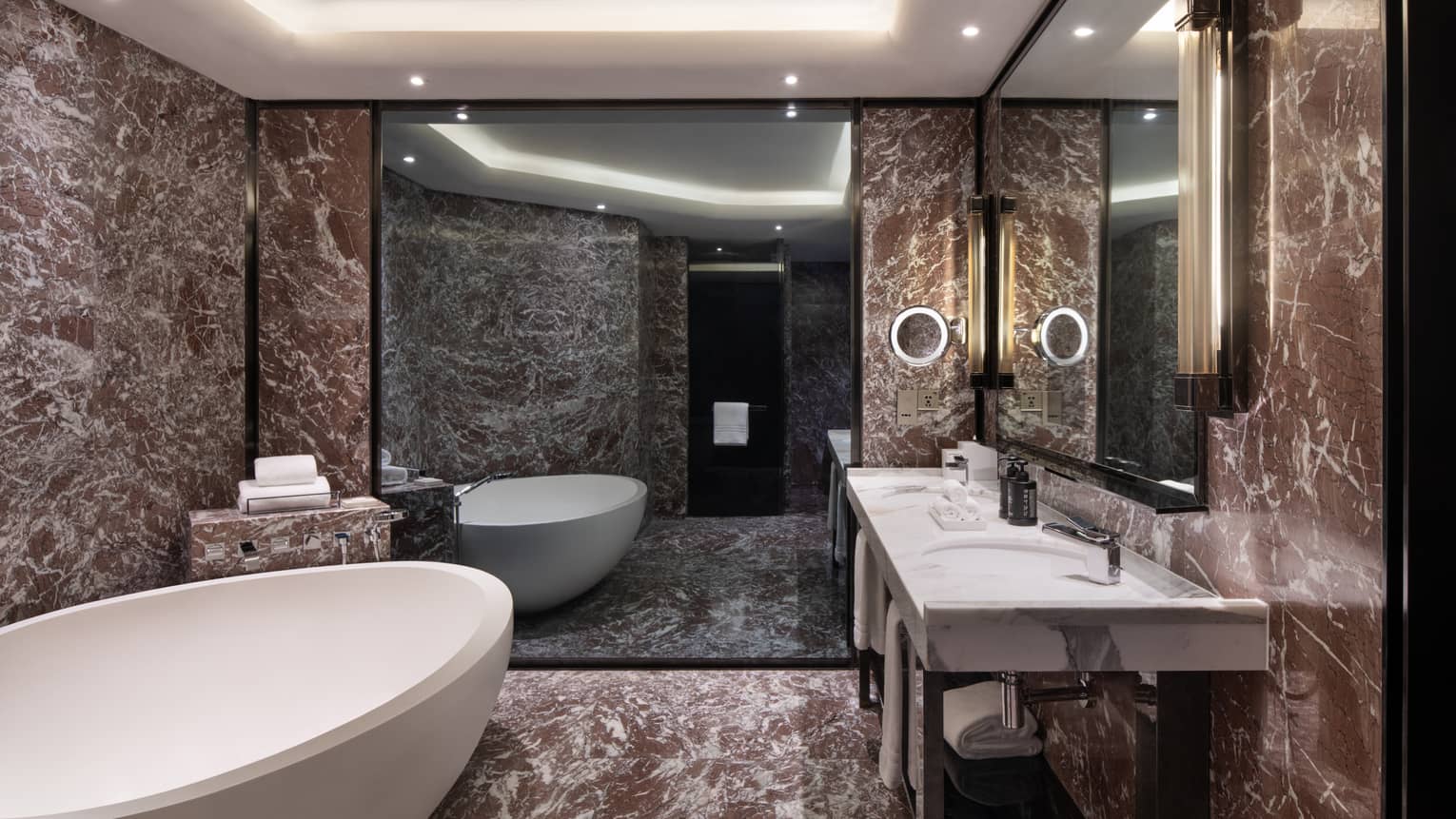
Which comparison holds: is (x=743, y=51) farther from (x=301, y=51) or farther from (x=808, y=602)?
(x=808, y=602)

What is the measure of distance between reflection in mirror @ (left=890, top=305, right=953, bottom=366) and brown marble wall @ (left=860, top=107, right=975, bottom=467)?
0.16 feet

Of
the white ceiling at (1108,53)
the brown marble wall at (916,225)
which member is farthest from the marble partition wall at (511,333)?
the white ceiling at (1108,53)

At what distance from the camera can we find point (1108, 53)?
159 centimetres

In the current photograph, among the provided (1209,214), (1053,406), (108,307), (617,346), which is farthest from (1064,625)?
(108,307)

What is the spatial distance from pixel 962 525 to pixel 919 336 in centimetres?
106

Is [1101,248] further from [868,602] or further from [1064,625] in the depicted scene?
[868,602]

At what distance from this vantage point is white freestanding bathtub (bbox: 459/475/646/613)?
279 cm

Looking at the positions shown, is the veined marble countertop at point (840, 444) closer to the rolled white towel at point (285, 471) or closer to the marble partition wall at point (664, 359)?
the marble partition wall at point (664, 359)

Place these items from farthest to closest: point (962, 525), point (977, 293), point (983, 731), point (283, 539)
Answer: point (977, 293), point (283, 539), point (962, 525), point (983, 731)

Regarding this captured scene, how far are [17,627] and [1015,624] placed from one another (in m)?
2.53

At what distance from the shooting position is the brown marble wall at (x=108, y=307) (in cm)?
190

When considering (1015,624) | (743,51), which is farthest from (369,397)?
(1015,624)

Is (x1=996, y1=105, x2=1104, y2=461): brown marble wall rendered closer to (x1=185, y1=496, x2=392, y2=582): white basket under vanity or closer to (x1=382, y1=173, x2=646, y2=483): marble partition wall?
(x1=382, y1=173, x2=646, y2=483): marble partition wall

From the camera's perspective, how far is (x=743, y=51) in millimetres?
2301
